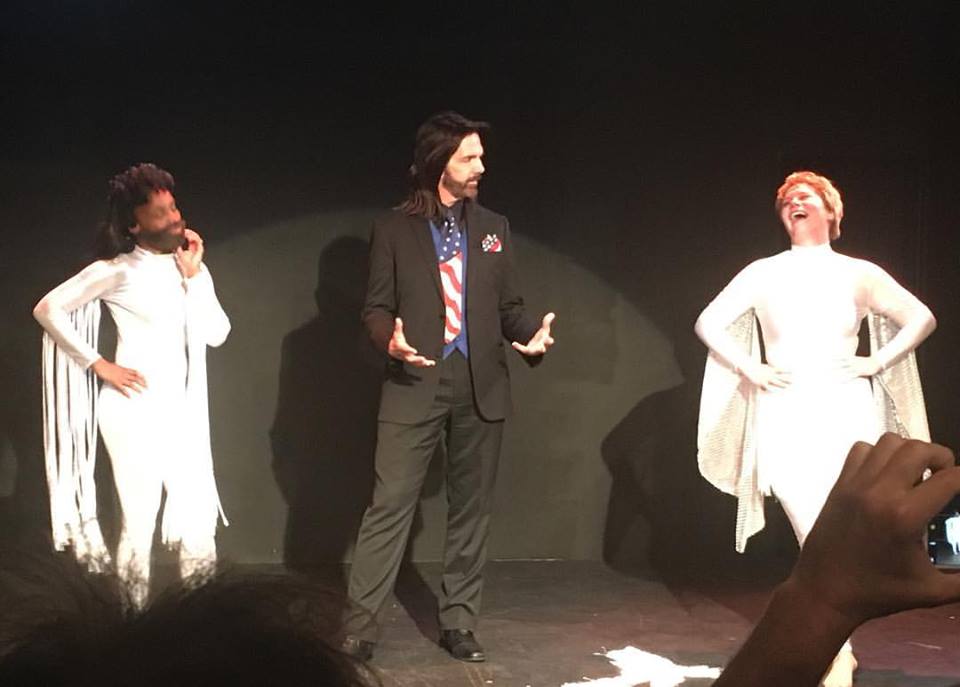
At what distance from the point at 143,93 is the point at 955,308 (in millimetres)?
3356

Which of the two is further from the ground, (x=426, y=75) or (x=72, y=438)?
(x=426, y=75)

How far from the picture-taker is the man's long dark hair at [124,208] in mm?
3779

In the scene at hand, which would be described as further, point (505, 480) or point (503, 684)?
point (505, 480)

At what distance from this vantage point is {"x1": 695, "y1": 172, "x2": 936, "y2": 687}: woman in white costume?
145 inches

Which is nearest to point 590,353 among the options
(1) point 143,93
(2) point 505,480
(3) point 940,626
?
(2) point 505,480

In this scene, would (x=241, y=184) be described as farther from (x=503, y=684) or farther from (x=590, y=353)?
(x=503, y=684)

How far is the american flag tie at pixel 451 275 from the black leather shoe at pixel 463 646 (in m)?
0.89

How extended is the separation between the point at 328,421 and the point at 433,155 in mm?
1554

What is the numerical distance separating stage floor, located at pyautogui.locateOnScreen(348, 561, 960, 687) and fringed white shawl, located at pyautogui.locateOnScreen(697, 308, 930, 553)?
418 mm

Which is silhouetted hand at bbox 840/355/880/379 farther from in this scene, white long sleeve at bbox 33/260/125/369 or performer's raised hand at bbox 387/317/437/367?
white long sleeve at bbox 33/260/125/369

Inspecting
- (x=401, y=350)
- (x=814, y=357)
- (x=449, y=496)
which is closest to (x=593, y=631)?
(x=449, y=496)

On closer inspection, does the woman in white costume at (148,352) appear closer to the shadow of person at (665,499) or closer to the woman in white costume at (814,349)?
the woman in white costume at (814,349)

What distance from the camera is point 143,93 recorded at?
15.5 feet

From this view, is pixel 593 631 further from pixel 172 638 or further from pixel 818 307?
pixel 172 638
